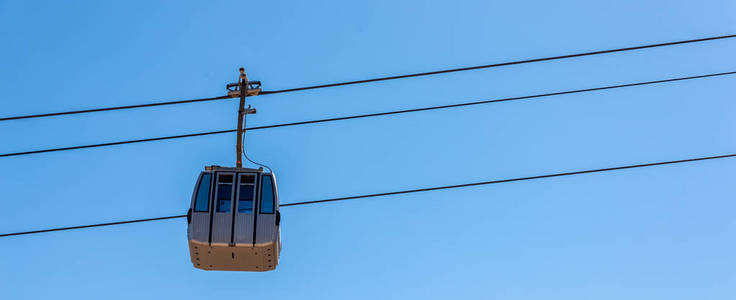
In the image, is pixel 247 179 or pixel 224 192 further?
pixel 247 179

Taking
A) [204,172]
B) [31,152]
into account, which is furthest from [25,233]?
[204,172]

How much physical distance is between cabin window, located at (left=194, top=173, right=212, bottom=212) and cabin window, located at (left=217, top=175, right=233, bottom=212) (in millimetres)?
210

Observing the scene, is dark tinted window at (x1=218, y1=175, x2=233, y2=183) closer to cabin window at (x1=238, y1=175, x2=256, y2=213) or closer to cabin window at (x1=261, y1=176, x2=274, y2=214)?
cabin window at (x1=238, y1=175, x2=256, y2=213)

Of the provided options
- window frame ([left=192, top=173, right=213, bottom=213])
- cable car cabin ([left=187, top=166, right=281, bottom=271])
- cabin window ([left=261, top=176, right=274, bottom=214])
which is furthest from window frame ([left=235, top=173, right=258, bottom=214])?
window frame ([left=192, top=173, right=213, bottom=213])

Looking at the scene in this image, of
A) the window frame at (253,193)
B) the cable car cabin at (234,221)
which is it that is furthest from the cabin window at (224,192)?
the window frame at (253,193)

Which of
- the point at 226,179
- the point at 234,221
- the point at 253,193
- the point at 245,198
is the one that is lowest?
the point at 234,221

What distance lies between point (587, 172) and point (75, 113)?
9.63m

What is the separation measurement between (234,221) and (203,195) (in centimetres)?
87

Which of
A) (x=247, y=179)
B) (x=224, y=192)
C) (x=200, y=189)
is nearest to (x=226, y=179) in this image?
(x=224, y=192)

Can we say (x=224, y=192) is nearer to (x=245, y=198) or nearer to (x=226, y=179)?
(x=226, y=179)

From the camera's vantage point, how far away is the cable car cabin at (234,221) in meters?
14.3

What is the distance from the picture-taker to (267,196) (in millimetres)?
14922

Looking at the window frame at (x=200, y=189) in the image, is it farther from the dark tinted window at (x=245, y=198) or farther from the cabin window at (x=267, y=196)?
the cabin window at (x=267, y=196)

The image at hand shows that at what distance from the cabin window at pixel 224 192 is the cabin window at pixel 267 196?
63cm
